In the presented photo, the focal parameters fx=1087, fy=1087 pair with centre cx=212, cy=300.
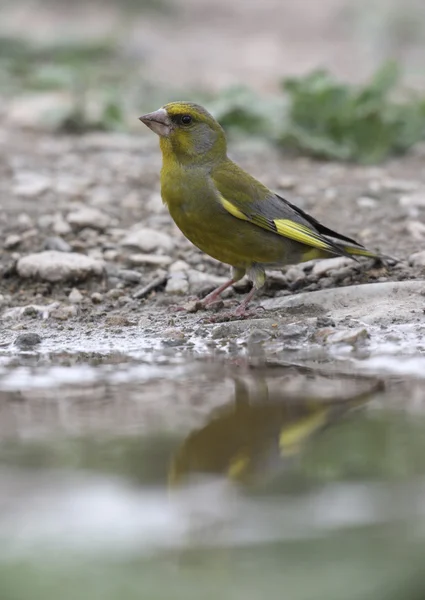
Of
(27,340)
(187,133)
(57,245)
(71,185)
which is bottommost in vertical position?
(27,340)

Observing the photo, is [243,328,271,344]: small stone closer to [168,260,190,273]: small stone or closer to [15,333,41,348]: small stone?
[15,333,41,348]: small stone

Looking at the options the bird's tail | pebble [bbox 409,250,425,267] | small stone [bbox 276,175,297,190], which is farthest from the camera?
small stone [bbox 276,175,297,190]

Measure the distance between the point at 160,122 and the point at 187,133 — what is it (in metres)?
0.14

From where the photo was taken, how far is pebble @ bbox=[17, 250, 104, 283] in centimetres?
534

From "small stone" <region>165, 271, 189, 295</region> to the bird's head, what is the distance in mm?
643

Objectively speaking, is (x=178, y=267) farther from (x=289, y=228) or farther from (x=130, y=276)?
(x=289, y=228)

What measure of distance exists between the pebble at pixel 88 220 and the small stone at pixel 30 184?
19.2 inches

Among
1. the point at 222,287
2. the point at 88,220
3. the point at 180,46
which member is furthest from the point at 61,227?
the point at 180,46

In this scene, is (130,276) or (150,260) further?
(150,260)

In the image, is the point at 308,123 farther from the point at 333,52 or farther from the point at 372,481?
the point at 333,52

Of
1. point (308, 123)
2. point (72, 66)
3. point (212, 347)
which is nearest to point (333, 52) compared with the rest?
point (72, 66)

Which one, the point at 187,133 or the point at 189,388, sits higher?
the point at 187,133

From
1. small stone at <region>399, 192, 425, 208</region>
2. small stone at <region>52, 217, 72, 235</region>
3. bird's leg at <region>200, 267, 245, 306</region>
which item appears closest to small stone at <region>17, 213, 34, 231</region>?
small stone at <region>52, 217, 72, 235</region>

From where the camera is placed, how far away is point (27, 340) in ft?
14.6
